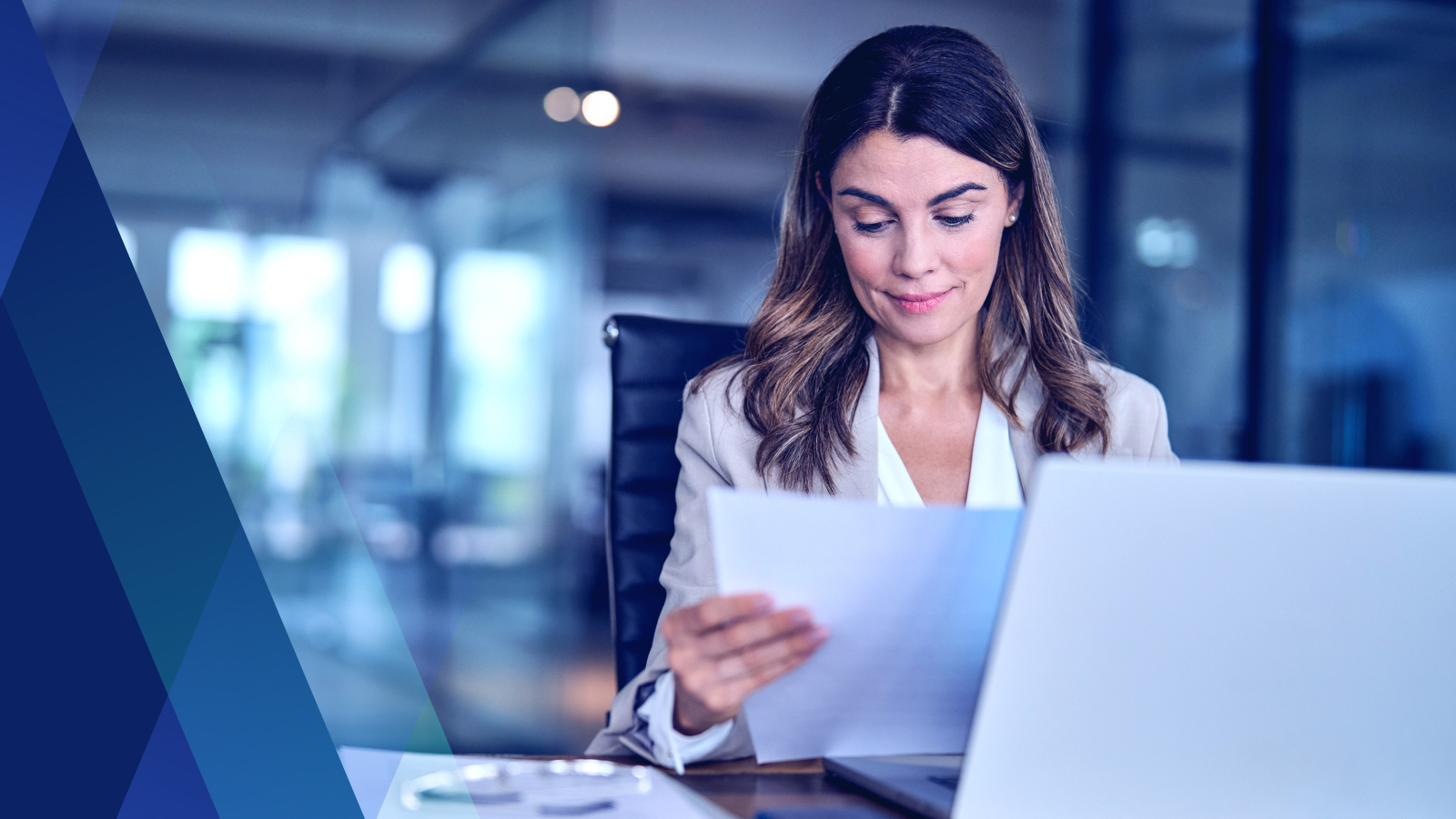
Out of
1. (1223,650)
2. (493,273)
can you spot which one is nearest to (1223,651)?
(1223,650)

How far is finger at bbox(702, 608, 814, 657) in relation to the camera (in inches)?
27.5

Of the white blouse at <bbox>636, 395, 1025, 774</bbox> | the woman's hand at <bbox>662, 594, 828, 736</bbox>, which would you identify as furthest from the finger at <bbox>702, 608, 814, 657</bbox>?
the white blouse at <bbox>636, 395, 1025, 774</bbox>

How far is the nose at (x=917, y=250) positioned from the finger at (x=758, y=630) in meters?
0.65

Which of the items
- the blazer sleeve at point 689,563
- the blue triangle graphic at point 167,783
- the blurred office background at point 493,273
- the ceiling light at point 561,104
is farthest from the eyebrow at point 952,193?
the ceiling light at point 561,104

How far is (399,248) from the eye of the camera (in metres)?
3.57

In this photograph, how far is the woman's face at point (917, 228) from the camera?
126 centimetres

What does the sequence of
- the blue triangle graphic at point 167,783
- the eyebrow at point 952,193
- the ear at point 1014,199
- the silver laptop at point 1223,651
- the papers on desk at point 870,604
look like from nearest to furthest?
the silver laptop at point 1223,651, the papers on desk at point 870,604, the blue triangle graphic at point 167,783, the eyebrow at point 952,193, the ear at point 1014,199

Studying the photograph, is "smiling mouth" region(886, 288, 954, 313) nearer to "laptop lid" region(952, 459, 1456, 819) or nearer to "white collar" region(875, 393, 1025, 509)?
"white collar" region(875, 393, 1025, 509)

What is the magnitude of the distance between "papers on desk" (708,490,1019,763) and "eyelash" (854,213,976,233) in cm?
64

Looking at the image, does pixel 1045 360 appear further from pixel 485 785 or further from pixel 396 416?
pixel 396 416

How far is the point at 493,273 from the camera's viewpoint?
366 centimetres

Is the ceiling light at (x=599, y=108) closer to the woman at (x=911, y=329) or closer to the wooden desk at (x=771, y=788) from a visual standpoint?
the woman at (x=911, y=329)

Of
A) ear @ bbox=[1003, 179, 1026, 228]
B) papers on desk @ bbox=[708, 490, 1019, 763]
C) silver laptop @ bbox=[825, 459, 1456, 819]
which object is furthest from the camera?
ear @ bbox=[1003, 179, 1026, 228]

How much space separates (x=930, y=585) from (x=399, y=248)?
319cm
